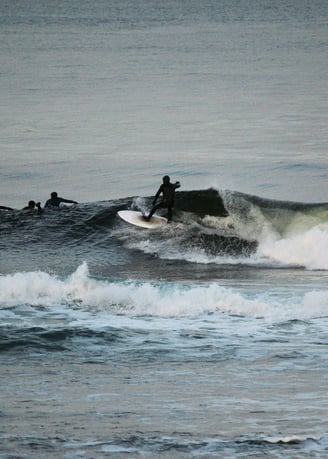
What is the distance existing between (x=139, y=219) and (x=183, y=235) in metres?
1.71

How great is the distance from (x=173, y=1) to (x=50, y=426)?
165 metres

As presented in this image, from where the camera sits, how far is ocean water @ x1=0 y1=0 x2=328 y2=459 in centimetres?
1189

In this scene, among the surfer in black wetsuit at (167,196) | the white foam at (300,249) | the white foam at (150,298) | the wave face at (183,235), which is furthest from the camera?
the surfer in black wetsuit at (167,196)

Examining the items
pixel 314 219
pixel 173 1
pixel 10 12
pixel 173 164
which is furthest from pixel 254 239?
pixel 173 1

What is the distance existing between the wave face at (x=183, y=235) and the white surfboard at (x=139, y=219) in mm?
211

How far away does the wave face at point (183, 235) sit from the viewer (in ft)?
80.3

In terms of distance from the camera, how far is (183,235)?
2661 centimetres

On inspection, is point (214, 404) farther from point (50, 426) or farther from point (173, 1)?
point (173, 1)

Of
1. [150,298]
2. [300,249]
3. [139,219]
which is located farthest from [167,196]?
[150,298]

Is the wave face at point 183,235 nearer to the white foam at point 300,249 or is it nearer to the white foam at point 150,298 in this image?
the white foam at point 300,249

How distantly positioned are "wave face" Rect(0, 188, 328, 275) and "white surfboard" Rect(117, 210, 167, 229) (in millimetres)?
211

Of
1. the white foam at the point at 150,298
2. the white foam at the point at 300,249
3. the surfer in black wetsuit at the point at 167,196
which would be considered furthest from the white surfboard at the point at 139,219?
the white foam at the point at 150,298

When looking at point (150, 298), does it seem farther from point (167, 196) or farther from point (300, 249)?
point (167, 196)

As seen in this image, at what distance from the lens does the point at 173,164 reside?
155ft
